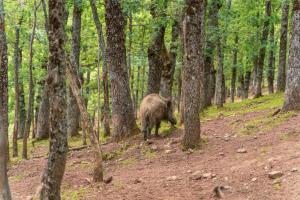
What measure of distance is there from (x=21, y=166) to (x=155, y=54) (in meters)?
7.65

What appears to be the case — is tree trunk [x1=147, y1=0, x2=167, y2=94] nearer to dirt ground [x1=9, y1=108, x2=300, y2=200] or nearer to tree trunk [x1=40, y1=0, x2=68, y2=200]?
dirt ground [x1=9, y1=108, x2=300, y2=200]

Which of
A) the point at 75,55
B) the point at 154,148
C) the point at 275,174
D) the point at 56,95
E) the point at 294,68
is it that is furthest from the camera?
the point at 75,55

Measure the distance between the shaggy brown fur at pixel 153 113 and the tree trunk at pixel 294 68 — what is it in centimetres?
443

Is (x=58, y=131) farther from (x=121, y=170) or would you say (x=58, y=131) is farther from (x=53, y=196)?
(x=121, y=170)

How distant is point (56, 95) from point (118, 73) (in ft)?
23.3

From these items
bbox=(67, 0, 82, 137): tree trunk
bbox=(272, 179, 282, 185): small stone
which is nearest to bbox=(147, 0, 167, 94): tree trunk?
bbox=(67, 0, 82, 137): tree trunk

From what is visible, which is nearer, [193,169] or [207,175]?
[207,175]

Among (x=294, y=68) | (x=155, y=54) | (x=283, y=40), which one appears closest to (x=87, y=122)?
(x=294, y=68)

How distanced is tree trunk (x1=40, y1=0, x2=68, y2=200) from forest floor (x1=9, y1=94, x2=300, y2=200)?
1.76m

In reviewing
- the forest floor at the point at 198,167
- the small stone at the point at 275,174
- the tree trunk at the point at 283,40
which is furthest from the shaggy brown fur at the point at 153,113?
the tree trunk at the point at 283,40

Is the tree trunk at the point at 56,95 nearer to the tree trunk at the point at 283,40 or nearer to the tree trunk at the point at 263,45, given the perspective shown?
the tree trunk at the point at 283,40

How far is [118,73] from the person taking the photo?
15086mm

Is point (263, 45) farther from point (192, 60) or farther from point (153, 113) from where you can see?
point (192, 60)

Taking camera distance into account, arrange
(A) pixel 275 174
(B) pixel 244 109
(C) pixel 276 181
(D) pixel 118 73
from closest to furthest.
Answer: (C) pixel 276 181 → (A) pixel 275 174 → (D) pixel 118 73 → (B) pixel 244 109
